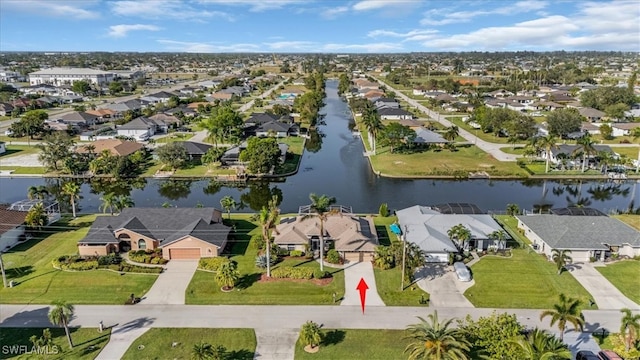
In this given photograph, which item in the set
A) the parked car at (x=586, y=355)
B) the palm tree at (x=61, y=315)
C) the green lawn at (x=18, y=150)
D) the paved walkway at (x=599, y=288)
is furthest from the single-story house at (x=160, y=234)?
the green lawn at (x=18, y=150)

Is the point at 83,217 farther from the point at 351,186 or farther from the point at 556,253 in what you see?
the point at 556,253

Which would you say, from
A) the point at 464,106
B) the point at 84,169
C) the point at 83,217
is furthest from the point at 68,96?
the point at 464,106

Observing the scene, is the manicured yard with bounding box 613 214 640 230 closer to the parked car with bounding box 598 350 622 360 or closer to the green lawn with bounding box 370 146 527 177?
the green lawn with bounding box 370 146 527 177

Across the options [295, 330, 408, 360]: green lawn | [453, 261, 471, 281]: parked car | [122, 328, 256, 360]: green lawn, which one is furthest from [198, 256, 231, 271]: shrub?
[453, 261, 471, 281]: parked car

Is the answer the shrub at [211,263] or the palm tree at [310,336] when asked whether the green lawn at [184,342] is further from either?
the shrub at [211,263]

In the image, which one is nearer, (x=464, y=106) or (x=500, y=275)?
(x=500, y=275)

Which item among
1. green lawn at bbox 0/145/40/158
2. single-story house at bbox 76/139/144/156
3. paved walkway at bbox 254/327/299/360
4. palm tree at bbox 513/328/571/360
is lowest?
paved walkway at bbox 254/327/299/360
